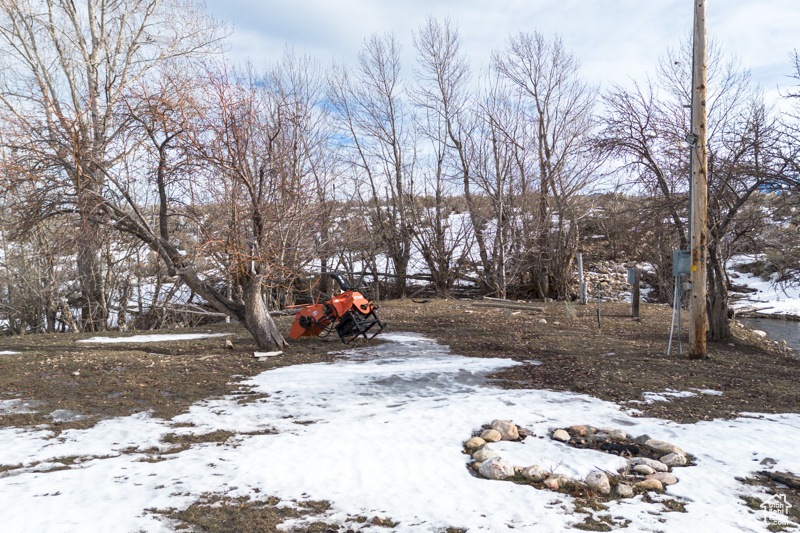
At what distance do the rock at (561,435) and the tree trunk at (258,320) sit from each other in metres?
6.07

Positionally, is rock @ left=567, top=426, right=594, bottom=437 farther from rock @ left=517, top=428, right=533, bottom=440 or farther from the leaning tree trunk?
the leaning tree trunk

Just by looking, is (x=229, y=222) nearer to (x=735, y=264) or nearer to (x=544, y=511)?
(x=544, y=511)

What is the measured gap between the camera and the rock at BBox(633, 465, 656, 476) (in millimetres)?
3991

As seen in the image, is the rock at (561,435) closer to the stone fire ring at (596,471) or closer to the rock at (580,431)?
the stone fire ring at (596,471)

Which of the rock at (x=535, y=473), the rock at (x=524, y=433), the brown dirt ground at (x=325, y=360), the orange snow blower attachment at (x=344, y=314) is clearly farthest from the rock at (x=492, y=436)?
the orange snow blower attachment at (x=344, y=314)

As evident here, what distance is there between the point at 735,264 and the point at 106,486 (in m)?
28.7

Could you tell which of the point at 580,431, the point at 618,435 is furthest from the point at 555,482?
the point at 618,435

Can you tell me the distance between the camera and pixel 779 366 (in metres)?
8.55

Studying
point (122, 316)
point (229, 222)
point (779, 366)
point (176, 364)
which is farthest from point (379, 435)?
point (122, 316)

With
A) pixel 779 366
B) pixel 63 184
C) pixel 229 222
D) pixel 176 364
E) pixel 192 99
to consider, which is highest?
pixel 192 99

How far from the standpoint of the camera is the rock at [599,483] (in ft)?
12.2

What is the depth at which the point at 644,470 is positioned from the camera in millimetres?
4004

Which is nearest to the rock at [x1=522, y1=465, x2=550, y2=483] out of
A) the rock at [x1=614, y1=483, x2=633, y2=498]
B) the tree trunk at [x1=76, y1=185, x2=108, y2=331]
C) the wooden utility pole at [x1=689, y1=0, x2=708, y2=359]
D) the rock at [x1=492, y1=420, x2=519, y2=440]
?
the rock at [x1=614, y1=483, x2=633, y2=498]

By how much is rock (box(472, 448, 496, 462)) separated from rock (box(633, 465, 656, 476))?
1.11 metres
